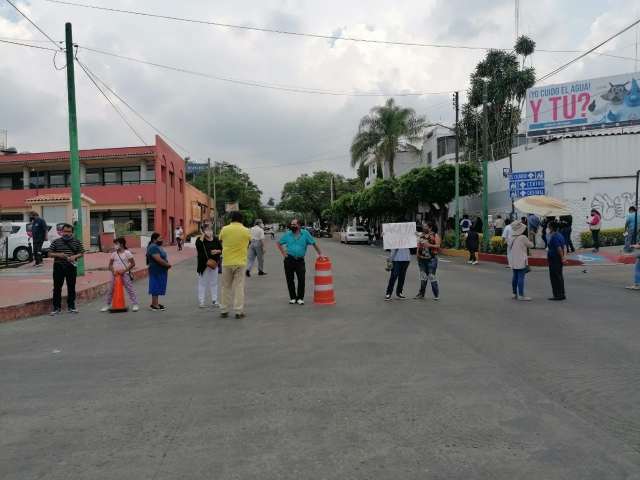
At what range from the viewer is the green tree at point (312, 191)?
82.3 m

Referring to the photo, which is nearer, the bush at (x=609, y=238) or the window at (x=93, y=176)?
the bush at (x=609, y=238)

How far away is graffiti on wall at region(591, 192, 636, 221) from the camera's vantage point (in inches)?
908


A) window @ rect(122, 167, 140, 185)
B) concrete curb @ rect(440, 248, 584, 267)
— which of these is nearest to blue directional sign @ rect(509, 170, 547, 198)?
concrete curb @ rect(440, 248, 584, 267)

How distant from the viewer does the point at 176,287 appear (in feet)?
46.2

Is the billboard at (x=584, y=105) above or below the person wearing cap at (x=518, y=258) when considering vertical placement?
above

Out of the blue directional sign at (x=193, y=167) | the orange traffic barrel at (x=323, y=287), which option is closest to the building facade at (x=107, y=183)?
the blue directional sign at (x=193, y=167)

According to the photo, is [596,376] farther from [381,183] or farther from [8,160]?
[8,160]

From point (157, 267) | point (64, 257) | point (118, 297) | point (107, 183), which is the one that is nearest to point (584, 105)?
point (157, 267)

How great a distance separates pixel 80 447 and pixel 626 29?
17.4m

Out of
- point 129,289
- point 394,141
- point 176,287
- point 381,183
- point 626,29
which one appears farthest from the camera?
Answer: point 394,141

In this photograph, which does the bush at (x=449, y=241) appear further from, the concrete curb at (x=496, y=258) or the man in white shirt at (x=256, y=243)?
the man in white shirt at (x=256, y=243)

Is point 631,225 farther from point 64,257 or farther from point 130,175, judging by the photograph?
point 130,175

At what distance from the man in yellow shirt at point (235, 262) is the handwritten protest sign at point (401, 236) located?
3.10m

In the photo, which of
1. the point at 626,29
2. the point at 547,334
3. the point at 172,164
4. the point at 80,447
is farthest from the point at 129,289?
the point at 172,164
